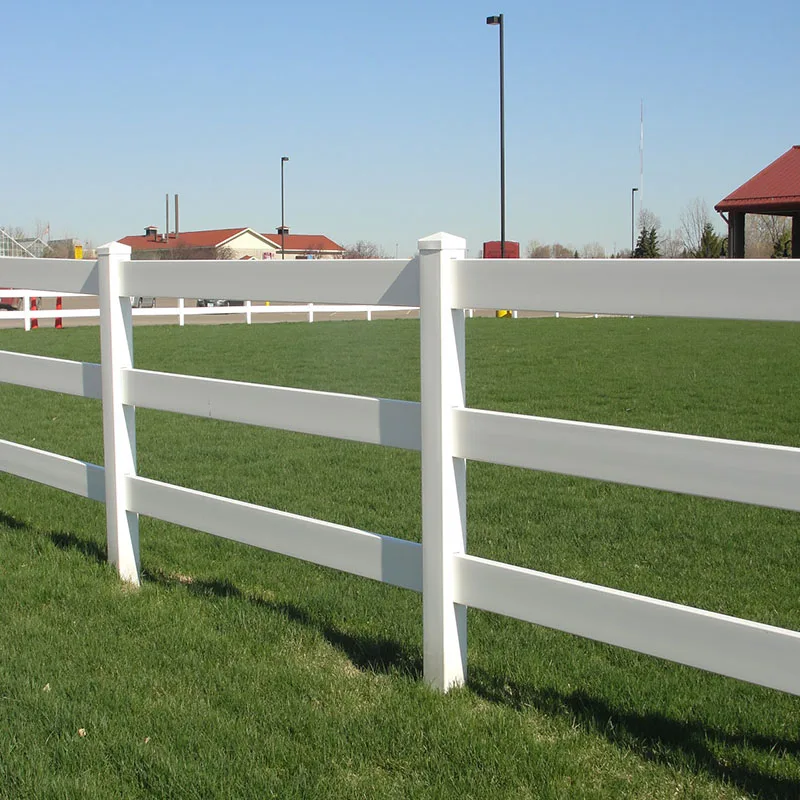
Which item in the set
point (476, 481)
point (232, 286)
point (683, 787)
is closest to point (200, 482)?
point (476, 481)

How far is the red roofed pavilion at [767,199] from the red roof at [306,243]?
252 ft

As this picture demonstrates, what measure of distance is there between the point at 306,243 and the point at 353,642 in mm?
116195

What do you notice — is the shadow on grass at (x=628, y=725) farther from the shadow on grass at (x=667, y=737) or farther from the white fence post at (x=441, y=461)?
the white fence post at (x=441, y=461)

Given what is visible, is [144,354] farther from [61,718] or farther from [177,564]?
[61,718]

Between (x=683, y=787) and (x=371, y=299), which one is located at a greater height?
(x=371, y=299)

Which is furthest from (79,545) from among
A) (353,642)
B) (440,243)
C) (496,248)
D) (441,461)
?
(496,248)

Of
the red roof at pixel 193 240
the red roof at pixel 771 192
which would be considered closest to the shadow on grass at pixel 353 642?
the red roof at pixel 771 192

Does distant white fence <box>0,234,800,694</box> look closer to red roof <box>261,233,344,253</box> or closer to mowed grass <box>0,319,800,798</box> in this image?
mowed grass <box>0,319,800,798</box>

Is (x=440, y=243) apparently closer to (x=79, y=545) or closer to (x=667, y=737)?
(x=667, y=737)

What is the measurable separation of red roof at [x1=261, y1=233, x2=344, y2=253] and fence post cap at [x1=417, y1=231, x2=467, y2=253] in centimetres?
10871

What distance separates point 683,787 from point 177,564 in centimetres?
308

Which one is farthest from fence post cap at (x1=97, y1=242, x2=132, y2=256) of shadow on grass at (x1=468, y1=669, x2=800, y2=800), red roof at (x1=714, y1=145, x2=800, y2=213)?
red roof at (x1=714, y1=145, x2=800, y2=213)

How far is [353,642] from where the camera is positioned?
4133 millimetres

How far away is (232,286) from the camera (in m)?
4.45
